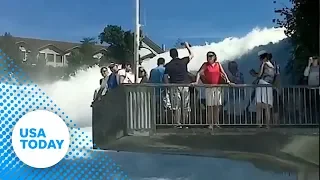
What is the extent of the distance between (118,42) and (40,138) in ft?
4.02

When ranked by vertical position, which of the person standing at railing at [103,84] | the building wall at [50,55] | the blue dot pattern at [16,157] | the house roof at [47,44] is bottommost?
the blue dot pattern at [16,157]

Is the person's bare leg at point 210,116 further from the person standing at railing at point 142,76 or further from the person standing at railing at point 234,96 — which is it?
the person standing at railing at point 142,76

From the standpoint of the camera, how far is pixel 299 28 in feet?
16.1

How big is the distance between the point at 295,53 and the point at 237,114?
0.82 m

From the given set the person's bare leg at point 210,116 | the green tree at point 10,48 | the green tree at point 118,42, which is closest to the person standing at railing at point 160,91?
the green tree at point 118,42

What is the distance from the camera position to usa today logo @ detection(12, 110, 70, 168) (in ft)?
16.4

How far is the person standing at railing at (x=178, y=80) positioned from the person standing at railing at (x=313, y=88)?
1148 millimetres

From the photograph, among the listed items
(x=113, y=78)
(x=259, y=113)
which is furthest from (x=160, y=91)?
(x=259, y=113)

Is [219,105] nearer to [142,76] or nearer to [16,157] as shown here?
[142,76]

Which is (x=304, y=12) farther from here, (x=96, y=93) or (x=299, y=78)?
(x=96, y=93)

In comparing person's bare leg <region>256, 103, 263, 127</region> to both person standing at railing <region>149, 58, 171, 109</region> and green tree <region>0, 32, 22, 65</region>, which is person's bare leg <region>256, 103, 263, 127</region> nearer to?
person standing at railing <region>149, 58, 171, 109</region>

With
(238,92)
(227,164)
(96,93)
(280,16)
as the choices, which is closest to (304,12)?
(280,16)

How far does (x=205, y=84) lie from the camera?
16.5ft

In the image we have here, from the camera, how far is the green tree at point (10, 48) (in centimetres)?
496
